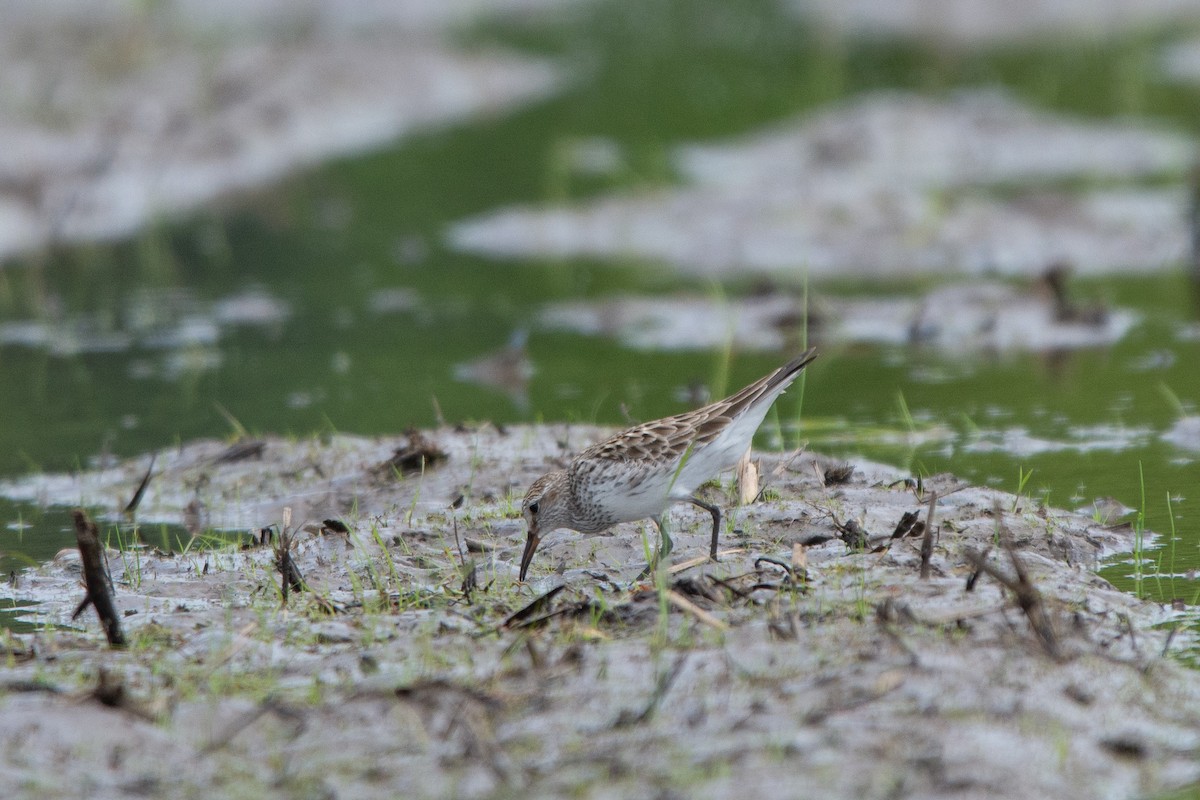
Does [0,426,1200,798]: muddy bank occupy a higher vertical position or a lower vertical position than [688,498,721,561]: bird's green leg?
lower

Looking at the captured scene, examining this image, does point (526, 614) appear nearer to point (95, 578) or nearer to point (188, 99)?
point (95, 578)

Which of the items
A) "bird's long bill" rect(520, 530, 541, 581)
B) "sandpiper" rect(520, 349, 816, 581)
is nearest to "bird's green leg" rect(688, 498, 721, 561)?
"sandpiper" rect(520, 349, 816, 581)

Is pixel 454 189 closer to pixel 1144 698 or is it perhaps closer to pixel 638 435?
pixel 638 435

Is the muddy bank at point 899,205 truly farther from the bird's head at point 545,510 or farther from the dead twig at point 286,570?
the dead twig at point 286,570

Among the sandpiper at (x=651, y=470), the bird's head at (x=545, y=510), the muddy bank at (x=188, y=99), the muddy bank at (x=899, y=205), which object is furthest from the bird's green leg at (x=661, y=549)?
the muddy bank at (x=188, y=99)

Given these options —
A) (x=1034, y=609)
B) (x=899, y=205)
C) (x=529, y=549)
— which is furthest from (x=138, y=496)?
(x=899, y=205)

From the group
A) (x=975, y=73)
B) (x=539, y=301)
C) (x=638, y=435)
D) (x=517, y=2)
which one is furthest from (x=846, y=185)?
(x=517, y=2)

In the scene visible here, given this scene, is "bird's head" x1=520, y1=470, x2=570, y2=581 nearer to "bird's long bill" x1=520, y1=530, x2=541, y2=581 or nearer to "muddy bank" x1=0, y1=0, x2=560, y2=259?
"bird's long bill" x1=520, y1=530, x2=541, y2=581
